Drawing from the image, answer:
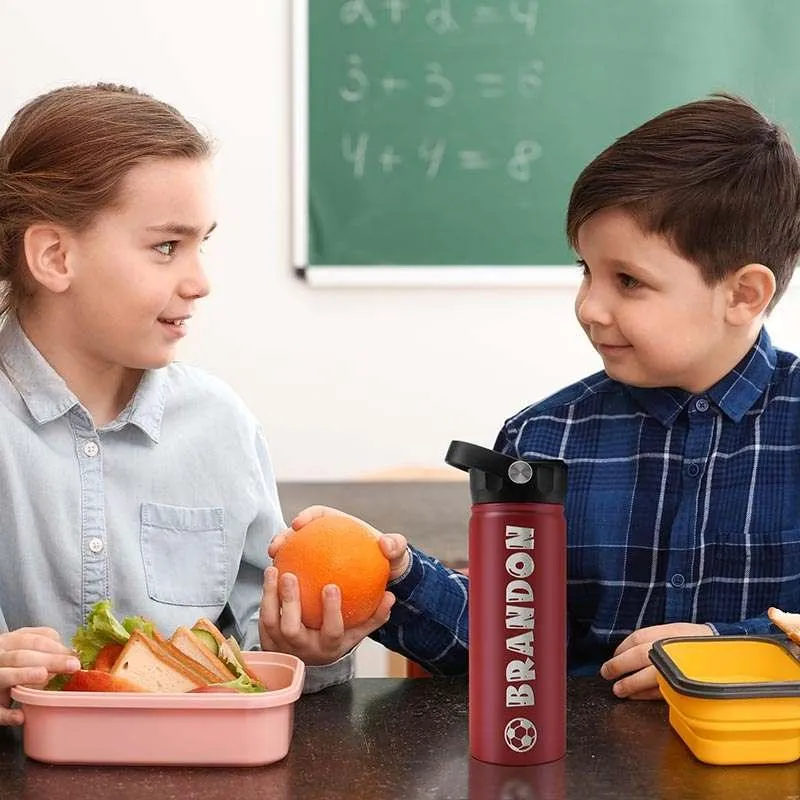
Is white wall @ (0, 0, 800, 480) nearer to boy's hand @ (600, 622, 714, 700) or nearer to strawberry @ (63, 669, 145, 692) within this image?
boy's hand @ (600, 622, 714, 700)

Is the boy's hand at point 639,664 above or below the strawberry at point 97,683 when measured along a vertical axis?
below

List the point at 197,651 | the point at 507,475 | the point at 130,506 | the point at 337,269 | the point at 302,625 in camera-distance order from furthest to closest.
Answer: the point at 337,269
the point at 130,506
the point at 302,625
the point at 197,651
the point at 507,475

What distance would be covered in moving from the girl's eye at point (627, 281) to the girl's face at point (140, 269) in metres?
0.47

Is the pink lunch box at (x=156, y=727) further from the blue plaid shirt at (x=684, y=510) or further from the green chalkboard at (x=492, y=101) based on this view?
the green chalkboard at (x=492, y=101)

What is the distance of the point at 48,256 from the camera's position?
139 cm

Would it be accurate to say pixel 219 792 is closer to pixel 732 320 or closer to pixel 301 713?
pixel 301 713

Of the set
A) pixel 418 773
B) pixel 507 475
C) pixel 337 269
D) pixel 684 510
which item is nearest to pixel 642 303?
pixel 684 510

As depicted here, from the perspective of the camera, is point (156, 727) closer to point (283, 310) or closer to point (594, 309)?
point (594, 309)

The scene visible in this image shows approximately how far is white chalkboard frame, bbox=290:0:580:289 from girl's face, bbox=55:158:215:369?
1777 millimetres

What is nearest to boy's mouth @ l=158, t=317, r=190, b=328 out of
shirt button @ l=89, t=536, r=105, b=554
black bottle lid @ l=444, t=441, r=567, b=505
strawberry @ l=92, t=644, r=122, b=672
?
shirt button @ l=89, t=536, r=105, b=554

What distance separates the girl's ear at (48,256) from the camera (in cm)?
138

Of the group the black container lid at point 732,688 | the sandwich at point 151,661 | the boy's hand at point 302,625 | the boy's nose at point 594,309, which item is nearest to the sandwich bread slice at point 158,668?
the sandwich at point 151,661

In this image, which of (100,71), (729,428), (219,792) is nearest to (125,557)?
(219,792)

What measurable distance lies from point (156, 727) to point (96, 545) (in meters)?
0.48
